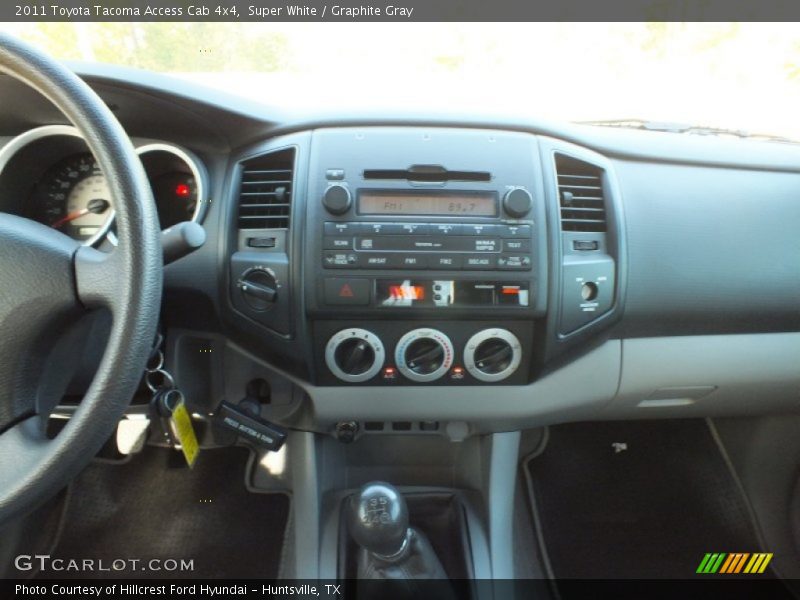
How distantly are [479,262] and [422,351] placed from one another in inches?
9.1

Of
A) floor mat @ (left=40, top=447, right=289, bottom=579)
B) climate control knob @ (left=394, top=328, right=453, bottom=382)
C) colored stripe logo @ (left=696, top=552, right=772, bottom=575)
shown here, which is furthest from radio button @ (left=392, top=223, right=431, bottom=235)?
colored stripe logo @ (left=696, top=552, right=772, bottom=575)

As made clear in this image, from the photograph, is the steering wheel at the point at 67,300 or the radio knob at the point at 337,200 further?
the radio knob at the point at 337,200

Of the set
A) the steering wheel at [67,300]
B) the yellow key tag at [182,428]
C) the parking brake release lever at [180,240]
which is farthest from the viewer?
the yellow key tag at [182,428]

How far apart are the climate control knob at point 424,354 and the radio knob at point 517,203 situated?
295 millimetres

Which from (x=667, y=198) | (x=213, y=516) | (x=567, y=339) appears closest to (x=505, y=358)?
(x=567, y=339)

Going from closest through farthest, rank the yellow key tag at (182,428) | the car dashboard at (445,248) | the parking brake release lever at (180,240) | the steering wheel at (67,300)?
the steering wheel at (67,300)
the parking brake release lever at (180,240)
the yellow key tag at (182,428)
the car dashboard at (445,248)

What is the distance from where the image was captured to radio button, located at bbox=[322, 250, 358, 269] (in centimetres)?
120

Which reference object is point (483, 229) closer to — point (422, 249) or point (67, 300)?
point (422, 249)

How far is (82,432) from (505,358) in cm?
83

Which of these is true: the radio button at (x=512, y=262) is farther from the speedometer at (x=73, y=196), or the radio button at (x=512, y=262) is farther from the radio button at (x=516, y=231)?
the speedometer at (x=73, y=196)

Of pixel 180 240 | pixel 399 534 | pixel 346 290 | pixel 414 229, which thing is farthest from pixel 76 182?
pixel 399 534

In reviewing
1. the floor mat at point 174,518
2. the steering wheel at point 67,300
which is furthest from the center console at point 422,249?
the floor mat at point 174,518

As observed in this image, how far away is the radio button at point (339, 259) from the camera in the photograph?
1203 mm

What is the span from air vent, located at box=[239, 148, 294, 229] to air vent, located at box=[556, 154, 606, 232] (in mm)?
586
